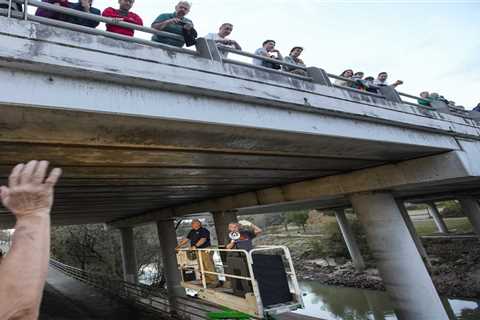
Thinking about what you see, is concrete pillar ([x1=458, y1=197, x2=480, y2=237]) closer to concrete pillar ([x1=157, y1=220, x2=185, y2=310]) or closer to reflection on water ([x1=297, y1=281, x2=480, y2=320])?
reflection on water ([x1=297, y1=281, x2=480, y2=320])

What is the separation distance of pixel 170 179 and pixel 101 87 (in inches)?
164

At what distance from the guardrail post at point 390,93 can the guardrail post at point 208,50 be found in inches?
203

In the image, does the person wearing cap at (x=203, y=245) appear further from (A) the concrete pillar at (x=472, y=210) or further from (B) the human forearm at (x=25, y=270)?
(A) the concrete pillar at (x=472, y=210)

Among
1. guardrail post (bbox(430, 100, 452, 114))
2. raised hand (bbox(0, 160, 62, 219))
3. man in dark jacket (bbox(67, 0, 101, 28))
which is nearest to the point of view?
raised hand (bbox(0, 160, 62, 219))

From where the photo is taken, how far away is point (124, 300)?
1392 cm

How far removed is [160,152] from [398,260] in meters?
6.78

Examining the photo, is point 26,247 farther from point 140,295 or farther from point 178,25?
point 140,295

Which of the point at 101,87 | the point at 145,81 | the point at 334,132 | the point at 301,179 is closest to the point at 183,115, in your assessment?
the point at 145,81

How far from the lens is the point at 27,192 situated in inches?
52.1

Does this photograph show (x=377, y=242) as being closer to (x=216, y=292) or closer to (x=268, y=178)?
(x=268, y=178)

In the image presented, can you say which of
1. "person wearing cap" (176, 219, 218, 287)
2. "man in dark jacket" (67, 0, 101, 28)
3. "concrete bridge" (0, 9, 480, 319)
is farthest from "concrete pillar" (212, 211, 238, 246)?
"man in dark jacket" (67, 0, 101, 28)

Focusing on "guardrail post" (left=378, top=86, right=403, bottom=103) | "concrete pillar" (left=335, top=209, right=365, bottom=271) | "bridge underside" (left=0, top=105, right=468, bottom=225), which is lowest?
"concrete pillar" (left=335, top=209, right=365, bottom=271)

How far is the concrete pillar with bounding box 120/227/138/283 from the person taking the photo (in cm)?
1859

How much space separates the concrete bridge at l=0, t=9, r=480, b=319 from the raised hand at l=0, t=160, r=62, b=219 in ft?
5.26
